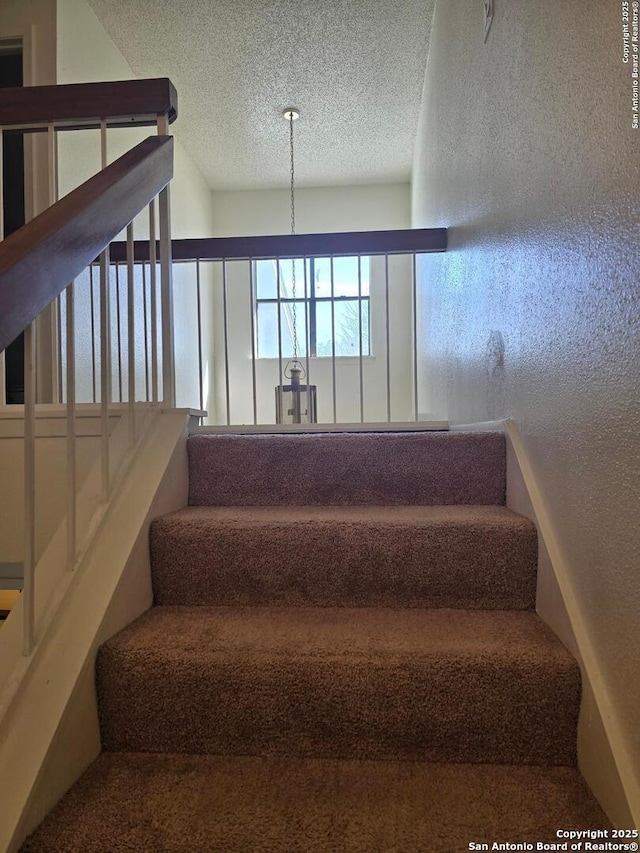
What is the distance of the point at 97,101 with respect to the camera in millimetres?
1255

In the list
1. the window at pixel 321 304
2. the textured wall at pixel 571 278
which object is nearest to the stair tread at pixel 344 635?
the textured wall at pixel 571 278

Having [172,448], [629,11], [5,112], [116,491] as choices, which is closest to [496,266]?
[629,11]

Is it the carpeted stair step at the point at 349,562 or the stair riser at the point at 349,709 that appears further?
the carpeted stair step at the point at 349,562

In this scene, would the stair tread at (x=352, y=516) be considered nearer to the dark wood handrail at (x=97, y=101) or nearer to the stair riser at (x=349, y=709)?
the stair riser at (x=349, y=709)

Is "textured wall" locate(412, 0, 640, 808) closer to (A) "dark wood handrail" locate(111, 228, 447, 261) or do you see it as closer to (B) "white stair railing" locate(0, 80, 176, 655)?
(A) "dark wood handrail" locate(111, 228, 447, 261)

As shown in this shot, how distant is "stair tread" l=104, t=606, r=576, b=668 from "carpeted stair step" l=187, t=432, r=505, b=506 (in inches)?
13.8

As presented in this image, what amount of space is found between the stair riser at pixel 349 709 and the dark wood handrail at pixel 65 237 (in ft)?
2.04

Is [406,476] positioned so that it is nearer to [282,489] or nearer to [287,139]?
[282,489]

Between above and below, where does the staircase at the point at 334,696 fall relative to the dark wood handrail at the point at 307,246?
below

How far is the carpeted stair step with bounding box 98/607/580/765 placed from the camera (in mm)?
853

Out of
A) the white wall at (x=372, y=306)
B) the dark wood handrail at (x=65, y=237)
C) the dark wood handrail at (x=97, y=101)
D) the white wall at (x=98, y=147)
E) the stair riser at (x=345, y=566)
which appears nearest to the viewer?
the dark wood handrail at (x=65, y=237)

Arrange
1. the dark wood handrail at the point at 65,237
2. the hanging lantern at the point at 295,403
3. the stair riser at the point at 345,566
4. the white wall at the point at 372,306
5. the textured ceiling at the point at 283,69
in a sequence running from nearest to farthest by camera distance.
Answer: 1. the dark wood handrail at the point at 65,237
2. the stair riser at the point at 345,566
3. the textured ceiling at the point at 283,69
4. the hanging lantern at the point at 295,403
5. the white wall at the point at 372,306

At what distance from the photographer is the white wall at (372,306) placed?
5156 millimetres

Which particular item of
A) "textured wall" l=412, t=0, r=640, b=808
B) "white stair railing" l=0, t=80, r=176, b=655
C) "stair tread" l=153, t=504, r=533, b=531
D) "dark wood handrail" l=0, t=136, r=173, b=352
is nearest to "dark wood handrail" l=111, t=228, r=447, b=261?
"textured wall" l=412, t=0, r=640, b=808
